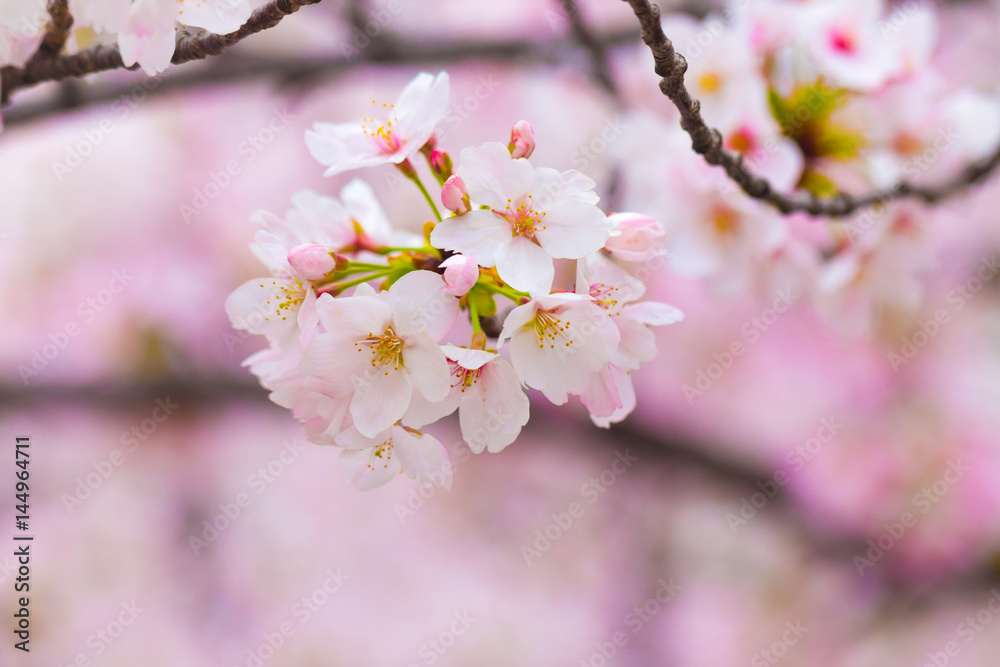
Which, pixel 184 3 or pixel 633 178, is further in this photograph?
pixel 633 178

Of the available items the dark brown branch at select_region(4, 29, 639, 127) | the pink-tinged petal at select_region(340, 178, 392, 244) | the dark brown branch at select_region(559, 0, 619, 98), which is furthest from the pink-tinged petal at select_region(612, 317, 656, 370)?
the dark brown branch at select_region(4, 29, 639, 127)

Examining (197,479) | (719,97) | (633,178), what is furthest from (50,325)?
(719,97)

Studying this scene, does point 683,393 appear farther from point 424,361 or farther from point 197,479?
point 424,361

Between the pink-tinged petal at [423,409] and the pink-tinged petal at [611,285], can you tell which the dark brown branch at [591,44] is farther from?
the pink-tinged petal at [423,409]

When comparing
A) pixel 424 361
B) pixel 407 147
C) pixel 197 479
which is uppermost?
pixel 407 147

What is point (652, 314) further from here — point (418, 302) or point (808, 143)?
point (808, 143)

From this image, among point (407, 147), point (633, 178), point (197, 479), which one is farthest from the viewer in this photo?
point (197, 479)
